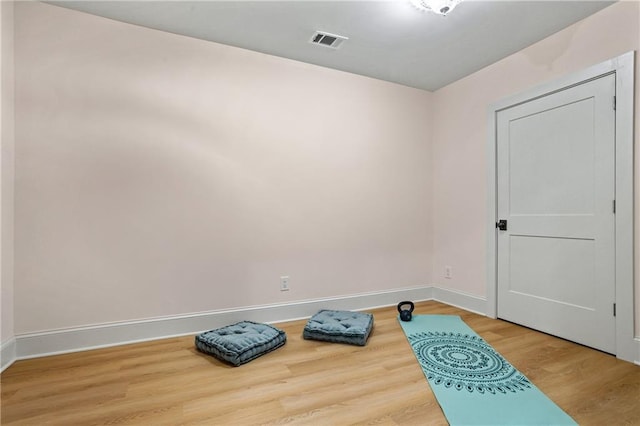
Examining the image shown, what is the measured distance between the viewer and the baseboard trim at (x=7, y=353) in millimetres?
1952

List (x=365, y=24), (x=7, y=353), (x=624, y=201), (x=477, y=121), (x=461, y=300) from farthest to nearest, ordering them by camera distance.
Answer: (x=461, y=300)
(x=477, y=121)
(x=365, y=24)
(x=624, y=201)
(x=7, y=353)

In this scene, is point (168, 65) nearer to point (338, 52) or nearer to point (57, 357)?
point (338, 52)

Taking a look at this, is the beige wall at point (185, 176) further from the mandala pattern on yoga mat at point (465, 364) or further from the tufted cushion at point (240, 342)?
the mandala pattern on yoga mat at point (465, 364)

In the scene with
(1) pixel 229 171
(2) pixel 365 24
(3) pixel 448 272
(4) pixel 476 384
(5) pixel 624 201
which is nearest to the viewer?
(4) pixel 476 384

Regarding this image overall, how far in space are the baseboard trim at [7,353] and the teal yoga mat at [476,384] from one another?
8.51 feet

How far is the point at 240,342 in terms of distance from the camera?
214 centimetres

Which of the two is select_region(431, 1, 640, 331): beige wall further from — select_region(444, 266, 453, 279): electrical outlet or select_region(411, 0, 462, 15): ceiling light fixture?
select_region(411, 0, 462, 15): ceiling light fixture

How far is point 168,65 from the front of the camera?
8.33 ft

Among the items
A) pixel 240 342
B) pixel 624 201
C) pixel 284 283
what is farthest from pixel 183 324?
A: pixel 624 201

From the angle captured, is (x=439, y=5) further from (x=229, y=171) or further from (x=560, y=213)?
(x=229, y=171)

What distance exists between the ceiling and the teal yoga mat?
2.41 meters

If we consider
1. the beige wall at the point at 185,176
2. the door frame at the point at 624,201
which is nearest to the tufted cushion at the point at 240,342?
the beige wall at the point at 185,176

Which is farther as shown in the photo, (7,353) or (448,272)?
(448,272)

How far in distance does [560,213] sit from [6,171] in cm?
396
